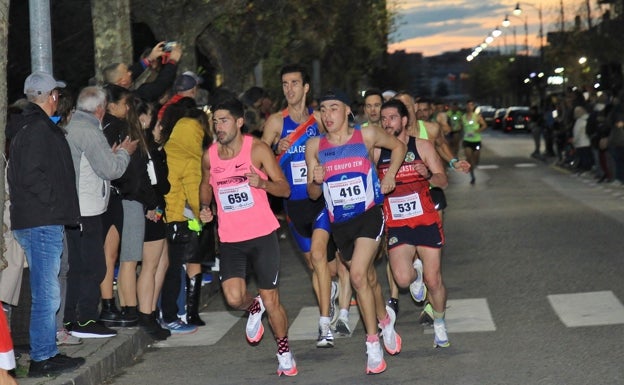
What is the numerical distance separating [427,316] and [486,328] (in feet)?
2.06

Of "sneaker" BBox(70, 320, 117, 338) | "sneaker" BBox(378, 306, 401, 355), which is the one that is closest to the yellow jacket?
"sneaker" BBox(70, 320, 117, 338)

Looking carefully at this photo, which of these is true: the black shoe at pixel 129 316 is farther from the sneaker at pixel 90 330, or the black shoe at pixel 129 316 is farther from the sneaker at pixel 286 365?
the sneaker at pixel 286 365

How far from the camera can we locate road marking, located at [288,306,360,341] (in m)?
10.8

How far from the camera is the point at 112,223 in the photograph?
10.5 meters

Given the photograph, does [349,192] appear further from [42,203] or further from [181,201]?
[181,201]

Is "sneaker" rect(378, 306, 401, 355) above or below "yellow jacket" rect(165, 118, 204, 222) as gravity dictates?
below

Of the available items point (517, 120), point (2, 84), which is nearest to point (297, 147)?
point (2, 84)

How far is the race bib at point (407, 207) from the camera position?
33.3 ft

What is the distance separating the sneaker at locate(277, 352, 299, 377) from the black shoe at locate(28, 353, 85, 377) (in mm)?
1318

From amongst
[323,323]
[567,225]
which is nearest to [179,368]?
[323,323]

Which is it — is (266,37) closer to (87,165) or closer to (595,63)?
(87,165)

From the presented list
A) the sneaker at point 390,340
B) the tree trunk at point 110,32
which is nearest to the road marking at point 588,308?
the sneaker at point 390,340

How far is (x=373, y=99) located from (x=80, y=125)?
11.0ft

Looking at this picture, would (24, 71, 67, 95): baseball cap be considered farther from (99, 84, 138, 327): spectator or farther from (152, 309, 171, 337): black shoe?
(152, 309, 171, 337): black shoe
